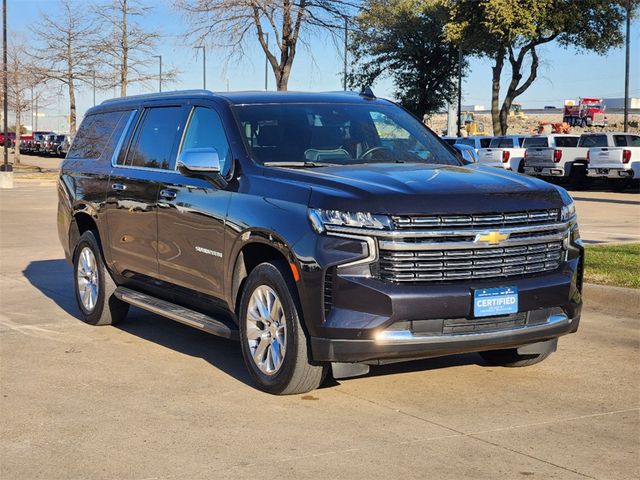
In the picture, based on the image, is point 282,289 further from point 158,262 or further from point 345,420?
point 158,262

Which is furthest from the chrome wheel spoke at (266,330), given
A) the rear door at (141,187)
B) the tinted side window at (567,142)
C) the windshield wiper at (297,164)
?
the tinted side window at (567,142)

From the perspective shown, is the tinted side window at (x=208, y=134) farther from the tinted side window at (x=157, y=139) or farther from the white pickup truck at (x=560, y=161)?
the white pickup truck at (x=560, y=161)

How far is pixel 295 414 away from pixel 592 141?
29951 millimetres

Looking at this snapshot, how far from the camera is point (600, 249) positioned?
1271cm

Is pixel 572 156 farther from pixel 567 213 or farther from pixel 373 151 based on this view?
pixel 567 213

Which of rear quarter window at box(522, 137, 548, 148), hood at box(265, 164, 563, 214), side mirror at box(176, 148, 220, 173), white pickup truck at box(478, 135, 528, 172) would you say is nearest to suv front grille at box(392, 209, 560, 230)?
hood at box(265, 164, 563, 214)

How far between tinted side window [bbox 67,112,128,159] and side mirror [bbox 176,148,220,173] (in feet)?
6.99

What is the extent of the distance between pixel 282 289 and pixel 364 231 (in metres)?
0.68

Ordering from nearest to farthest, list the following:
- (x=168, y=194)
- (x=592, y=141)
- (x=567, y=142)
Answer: (x=168, y=194), (x=592, y=141), (x=567, y=142)

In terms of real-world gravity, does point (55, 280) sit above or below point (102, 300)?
below

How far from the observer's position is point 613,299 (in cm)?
Result: 955

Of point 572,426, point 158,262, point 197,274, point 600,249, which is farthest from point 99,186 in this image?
point 600,249

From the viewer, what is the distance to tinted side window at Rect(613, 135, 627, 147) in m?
32.3

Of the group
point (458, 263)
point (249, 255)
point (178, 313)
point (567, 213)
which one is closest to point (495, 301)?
point (458, 263)
